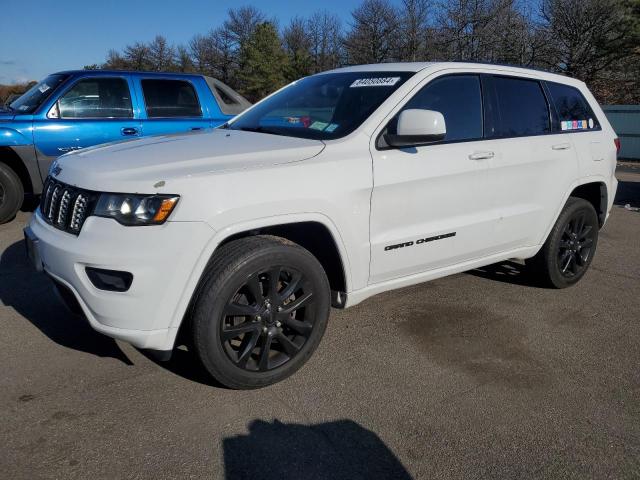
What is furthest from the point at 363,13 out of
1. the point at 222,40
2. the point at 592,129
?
the point at 592,129

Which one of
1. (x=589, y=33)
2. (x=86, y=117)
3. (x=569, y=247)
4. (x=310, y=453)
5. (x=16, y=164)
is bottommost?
(x=310, y=453)

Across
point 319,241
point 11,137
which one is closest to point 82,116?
point 11,137

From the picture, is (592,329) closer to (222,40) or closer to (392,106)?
(392,106)

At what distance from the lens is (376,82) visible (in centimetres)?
358

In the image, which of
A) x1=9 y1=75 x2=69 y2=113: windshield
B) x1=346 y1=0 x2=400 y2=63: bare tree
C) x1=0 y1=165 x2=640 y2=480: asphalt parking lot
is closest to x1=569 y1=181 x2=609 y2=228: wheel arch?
x1=0 y1=165 x2=640 y2=480: asphalt parking lot

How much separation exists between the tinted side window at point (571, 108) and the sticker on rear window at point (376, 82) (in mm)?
1641

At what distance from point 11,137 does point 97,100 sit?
1054 millimetres

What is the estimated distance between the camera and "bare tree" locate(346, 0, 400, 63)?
35750 millimetres

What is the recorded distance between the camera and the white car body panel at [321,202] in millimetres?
2525

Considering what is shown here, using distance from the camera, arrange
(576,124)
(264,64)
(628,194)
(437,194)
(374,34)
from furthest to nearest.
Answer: (264,64)
(374,34)
(628,194)
(576,124)
(437,194)

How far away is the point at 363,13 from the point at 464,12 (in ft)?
42.4

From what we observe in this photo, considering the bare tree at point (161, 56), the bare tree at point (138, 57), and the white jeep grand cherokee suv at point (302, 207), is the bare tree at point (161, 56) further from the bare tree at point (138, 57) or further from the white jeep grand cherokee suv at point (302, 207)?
the white jeep grand cherokee suv at point (302, 207)

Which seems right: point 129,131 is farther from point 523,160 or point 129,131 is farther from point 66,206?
point 523,160

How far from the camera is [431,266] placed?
356 centimetres
